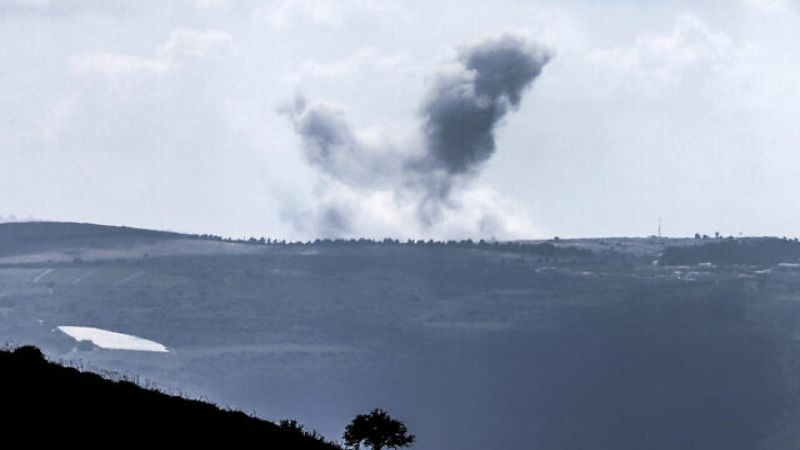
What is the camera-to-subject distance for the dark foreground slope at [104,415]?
57.0 meters

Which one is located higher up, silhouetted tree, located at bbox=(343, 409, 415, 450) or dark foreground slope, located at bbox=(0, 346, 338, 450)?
dark foreground slope, located at bbox=(0, 346, 338, 450)

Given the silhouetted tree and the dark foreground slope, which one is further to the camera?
the silhouetted tree

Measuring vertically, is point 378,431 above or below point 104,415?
below

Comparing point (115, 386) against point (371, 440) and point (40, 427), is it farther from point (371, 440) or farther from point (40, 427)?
point (371, 440)

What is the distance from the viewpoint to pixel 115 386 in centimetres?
6750

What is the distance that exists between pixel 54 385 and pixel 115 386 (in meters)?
3.85

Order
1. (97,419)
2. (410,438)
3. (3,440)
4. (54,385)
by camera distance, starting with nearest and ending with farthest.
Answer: (3,440)
(97,419)
(54,385)
(410,438)

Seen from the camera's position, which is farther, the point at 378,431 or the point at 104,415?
the point at 378,431

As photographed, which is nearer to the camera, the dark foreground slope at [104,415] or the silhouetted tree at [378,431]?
the dark foreground slope at [104,415]

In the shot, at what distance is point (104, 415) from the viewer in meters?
61.0

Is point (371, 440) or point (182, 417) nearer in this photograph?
point (182, 417)

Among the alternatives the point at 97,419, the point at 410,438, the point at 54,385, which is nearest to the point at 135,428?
the point at 97,419

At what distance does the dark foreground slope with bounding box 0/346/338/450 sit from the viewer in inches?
2245

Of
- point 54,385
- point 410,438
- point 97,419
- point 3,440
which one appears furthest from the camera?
point 410,438
